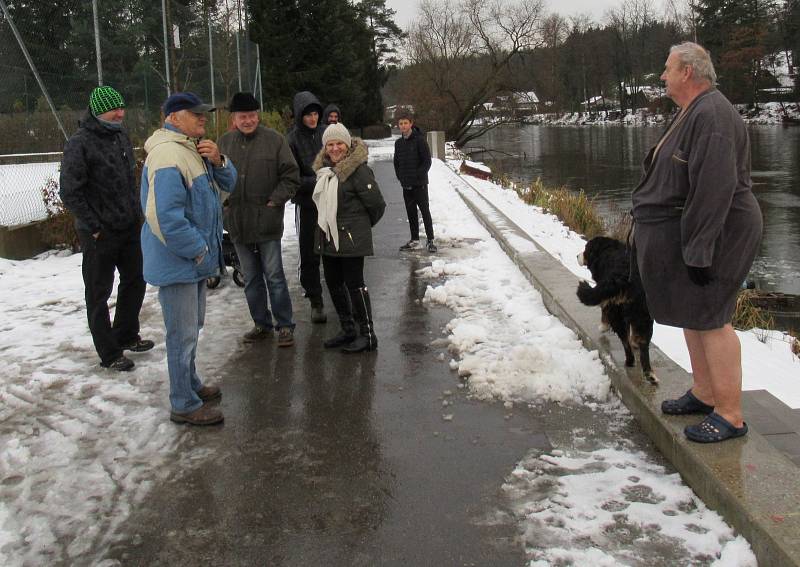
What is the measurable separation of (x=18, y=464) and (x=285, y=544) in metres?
1.69

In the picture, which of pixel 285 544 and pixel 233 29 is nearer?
pixel 285 544

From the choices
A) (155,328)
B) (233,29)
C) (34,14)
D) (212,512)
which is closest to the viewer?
(212,512)

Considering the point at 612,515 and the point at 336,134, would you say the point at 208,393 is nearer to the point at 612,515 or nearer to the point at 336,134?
the point at 336,134

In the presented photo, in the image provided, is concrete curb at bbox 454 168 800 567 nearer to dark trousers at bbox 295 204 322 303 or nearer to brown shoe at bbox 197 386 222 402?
dark trousers at bbox 295 204 322 303

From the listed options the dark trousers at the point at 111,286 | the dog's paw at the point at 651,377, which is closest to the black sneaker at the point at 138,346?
the dark trousers at the point at 111,286

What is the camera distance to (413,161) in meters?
9.59

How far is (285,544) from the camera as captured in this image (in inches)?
125

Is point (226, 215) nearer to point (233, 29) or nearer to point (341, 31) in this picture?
point (233, 29)

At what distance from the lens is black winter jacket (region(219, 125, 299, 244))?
18.7 feet

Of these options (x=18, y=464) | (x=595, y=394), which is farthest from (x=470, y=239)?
(x=18, y=464)

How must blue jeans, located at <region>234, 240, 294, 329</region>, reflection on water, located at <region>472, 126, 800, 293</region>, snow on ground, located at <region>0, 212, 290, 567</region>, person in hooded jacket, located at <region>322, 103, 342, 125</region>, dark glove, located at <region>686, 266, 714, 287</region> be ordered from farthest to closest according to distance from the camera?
reflection on water, located at <region>472, 126, 800, 293</region>, person in hooded jacket, located at <region>322, 103, 342, 125</region>, blue jeans, located at <region>234, 240, 294, 329</region>, dark glove, located at <region>686, 266, 714, 287</region>, snow on ground, located at <region>0, 212, 290, 567</region>

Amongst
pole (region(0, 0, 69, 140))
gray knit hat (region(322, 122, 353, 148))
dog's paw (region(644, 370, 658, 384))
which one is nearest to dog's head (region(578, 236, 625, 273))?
dog's paw (region(644, 370, 658, 384))

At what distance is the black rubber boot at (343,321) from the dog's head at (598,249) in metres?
1.86

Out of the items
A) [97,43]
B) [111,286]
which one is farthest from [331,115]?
[97,43]
